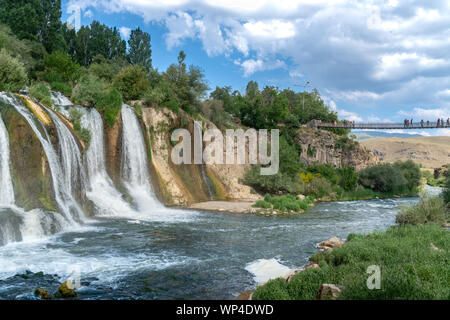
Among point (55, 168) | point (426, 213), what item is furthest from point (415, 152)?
point (55, 168)

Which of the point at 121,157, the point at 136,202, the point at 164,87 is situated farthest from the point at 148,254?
the point at 164,87

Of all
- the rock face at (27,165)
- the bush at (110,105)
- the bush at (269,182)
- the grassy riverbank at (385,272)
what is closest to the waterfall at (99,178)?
the bush at (110,105)

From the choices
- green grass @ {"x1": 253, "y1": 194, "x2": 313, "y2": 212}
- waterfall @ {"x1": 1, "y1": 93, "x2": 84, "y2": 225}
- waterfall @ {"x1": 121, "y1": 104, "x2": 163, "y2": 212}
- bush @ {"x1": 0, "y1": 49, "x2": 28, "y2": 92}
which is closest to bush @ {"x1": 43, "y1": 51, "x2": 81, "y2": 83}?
waterfall @ {"x1": 121, "y1": 104, "x2": 163, "y2": 212}

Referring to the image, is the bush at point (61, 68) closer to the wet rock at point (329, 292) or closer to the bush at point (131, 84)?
the bush at point (131, 84)

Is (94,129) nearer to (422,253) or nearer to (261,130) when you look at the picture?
(422,253)

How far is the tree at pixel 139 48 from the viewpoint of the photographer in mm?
62875

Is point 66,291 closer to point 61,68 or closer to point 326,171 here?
point 61,68

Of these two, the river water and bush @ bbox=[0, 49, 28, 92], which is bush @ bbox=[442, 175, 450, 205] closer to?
the river water

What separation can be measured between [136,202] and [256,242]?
10.4 m

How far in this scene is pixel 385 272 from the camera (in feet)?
26.8

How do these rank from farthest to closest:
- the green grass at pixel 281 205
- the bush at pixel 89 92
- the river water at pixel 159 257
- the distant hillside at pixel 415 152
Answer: the distant hillside at pixel 415 152 < the green grass at pixel 281 205 < the bush at pixel 89 92 < the river water at pixel 159 257

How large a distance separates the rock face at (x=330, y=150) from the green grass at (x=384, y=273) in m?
40.7

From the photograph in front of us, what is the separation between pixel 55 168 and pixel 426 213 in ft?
59.9
